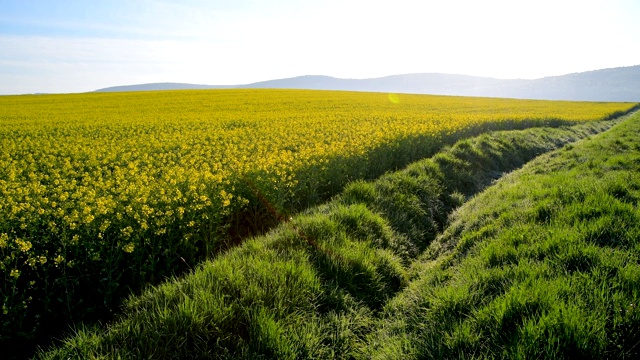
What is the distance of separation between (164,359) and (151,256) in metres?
2.00

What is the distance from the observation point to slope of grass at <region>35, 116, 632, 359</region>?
2994mm

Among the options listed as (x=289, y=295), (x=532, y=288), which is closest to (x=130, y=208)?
(x=289, y=295)

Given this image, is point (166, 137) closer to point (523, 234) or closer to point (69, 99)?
point (523, 234)

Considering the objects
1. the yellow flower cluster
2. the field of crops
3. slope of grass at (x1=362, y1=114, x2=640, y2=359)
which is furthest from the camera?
the yellow flower cluster

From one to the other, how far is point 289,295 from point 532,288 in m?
2.16

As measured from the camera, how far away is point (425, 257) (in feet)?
18.0

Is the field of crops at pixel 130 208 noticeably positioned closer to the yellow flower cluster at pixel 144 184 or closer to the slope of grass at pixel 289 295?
the yellow flower cluster at pixel 144 184

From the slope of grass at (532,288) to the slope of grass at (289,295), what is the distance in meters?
0.32

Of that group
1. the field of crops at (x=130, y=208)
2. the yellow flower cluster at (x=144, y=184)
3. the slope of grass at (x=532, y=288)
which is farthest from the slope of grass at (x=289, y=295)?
the yellow flower cluster at (x=144, y=184)

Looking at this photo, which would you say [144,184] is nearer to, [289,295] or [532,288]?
[289,295]

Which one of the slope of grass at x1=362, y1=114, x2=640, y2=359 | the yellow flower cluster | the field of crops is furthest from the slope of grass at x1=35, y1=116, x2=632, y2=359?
the yellow flower cluster

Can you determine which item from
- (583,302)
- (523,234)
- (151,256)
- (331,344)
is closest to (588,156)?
(523,234)

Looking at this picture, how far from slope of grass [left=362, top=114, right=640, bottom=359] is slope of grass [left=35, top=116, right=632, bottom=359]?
32 cm

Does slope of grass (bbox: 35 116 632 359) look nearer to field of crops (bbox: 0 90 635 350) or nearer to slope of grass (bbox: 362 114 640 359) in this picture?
slope of grass (bbox: 362 114 640 359)
